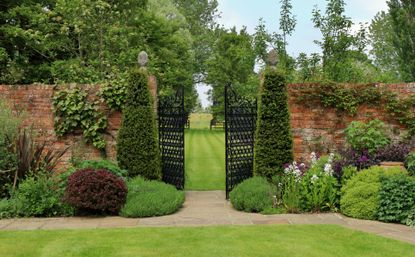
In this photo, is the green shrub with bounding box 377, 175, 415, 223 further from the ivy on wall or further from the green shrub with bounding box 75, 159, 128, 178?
the green shrub with bounding box 75, 159, 128, 178

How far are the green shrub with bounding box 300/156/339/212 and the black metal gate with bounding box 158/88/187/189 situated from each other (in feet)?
8.58

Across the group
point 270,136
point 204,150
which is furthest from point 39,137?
point 204,150

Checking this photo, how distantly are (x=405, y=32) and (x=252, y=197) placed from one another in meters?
9.90

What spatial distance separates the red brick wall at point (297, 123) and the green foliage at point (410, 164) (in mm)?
1296

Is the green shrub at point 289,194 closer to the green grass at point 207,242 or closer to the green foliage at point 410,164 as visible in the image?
the green grass at point 207,242

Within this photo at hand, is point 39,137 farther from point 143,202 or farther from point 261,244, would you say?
point 261,244

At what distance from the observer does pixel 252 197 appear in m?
7.23

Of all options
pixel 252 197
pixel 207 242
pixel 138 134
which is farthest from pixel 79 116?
pixel 207 242

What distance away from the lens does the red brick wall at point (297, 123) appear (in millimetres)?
8688

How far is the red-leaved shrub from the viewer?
6625 millimetres

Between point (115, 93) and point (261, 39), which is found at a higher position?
point (261, 39)

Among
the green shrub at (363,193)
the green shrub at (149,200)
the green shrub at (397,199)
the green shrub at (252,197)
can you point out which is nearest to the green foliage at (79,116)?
the green shrub at (149,200)

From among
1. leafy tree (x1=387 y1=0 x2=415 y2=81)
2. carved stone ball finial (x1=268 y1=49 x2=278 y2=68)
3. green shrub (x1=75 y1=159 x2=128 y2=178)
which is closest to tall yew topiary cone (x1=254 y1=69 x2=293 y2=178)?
carved stone ball finial (x1=268 y1=49 x2=278 y2=68)

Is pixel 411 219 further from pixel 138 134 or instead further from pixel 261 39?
pixel 261 39
